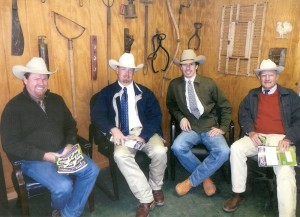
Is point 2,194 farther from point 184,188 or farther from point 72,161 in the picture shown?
point 184,188

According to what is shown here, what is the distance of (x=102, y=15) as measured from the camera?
9.23ft

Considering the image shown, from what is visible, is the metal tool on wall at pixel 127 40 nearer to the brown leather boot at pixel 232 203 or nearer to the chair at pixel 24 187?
Result: the chair at pixel 24 187

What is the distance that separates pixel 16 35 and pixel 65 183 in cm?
128

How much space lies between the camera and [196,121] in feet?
9.45

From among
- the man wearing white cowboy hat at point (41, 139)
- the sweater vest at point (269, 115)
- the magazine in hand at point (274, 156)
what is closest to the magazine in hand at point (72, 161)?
the man wearing white cowboy hat at point (41, 139)

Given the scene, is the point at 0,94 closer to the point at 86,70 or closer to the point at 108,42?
the point at 86,70

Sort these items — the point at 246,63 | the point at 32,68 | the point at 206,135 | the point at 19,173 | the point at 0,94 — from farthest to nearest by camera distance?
the point at 246,63
the point at 206,135
the point at 0,94
the point at 32,68
the point at 19,173

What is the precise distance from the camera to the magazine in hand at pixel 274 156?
7.30 feet

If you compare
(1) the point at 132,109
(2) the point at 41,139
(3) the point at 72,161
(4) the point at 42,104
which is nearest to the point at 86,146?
(3) the point at 72,161

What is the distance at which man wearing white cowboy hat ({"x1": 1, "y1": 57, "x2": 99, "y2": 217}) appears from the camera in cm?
204

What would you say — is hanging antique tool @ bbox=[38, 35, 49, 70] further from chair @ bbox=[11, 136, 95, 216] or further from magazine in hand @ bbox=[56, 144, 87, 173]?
chair @ bbox=[11, 136, 95, 216]

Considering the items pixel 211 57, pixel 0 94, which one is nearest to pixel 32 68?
pixel 0 94

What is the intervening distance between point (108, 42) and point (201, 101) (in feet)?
3.75

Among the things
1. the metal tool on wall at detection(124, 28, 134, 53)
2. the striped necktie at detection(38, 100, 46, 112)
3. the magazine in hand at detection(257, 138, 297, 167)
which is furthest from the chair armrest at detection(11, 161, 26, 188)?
the magazine in hand at detection(257, 138, 297, 167)
